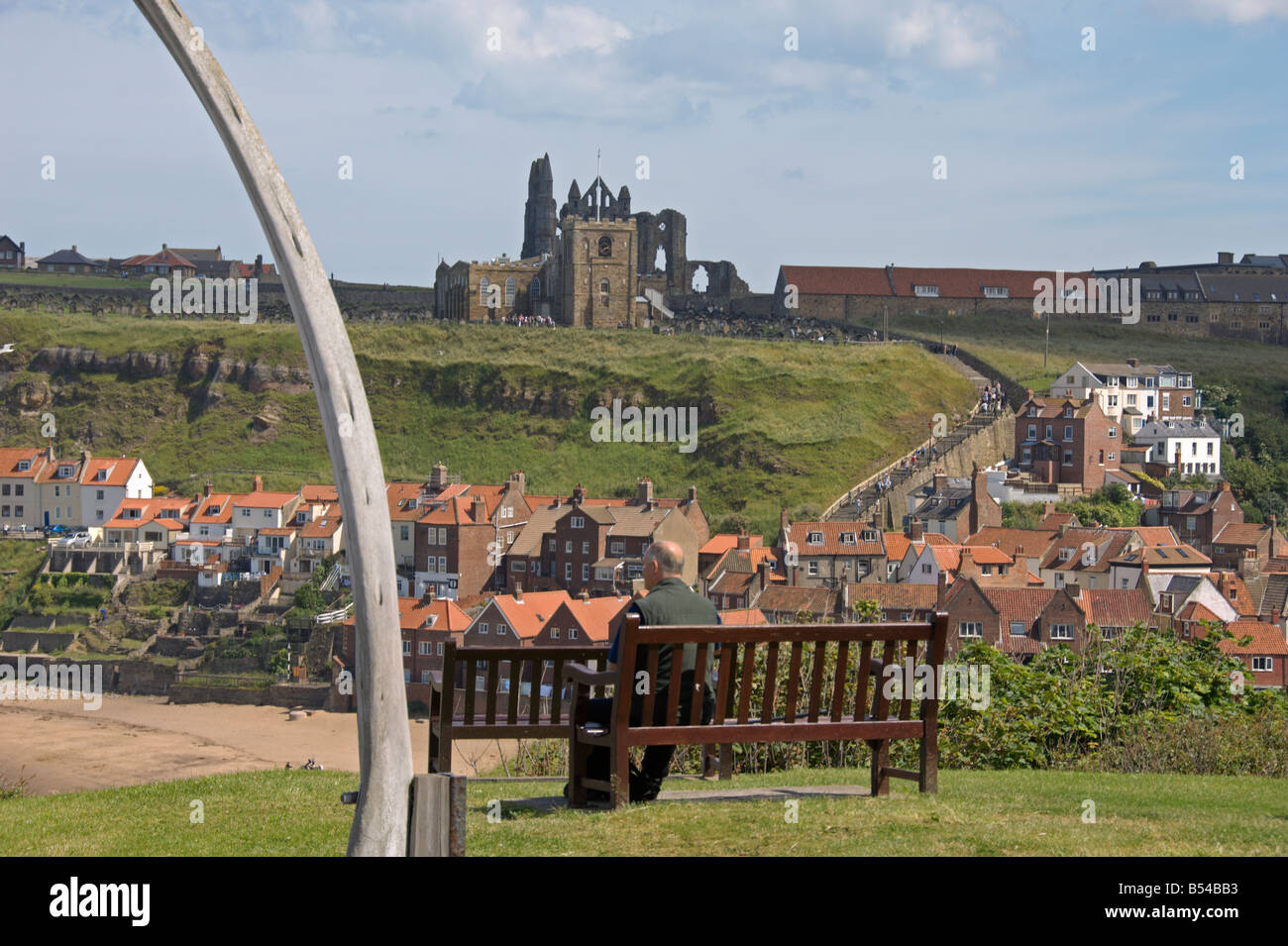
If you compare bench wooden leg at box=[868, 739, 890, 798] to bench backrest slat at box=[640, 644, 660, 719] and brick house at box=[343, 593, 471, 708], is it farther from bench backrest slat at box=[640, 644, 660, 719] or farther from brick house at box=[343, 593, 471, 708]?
brick house at box=[343, 593, 471, 708]

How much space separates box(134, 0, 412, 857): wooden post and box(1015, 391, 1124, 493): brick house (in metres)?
56.8

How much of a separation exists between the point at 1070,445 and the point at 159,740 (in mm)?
39110

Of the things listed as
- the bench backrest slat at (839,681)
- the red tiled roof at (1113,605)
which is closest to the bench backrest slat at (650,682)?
the bench backrest slat at (839,681)

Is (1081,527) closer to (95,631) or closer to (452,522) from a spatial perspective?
(452,522)

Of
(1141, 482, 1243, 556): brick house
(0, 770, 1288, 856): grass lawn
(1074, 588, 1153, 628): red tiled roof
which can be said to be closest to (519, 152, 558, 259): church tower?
(1141, 482, 1243, 556): brick house

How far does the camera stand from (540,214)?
348ft

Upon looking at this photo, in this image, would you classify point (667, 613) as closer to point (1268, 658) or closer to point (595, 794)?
point (595, 794)

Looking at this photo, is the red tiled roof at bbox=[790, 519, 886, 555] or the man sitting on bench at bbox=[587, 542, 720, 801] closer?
the man sitting on bench at bbox=[587, 542, 720, 801]

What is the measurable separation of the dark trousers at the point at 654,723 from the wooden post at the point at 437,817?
69.7 inches

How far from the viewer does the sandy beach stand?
31.3 metres

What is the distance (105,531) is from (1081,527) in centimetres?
3968

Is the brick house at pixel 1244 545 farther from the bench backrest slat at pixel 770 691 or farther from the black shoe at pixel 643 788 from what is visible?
the black shoe at pixel 643 788

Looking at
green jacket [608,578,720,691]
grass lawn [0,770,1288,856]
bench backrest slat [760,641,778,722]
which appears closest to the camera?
grass lawn [0,770,1288,856]

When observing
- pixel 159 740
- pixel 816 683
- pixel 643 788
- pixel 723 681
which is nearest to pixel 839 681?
pixel 816 683
